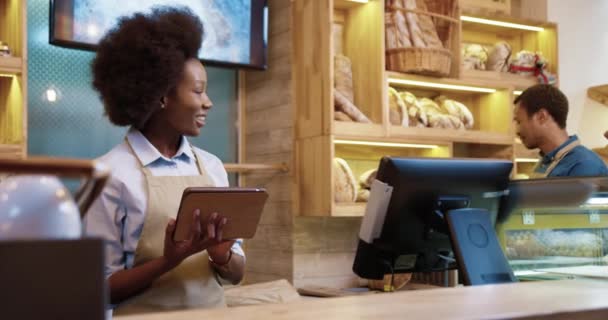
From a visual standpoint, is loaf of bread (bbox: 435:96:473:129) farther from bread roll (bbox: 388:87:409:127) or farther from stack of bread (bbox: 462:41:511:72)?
bread roll (bbox: 388:87:409:127)

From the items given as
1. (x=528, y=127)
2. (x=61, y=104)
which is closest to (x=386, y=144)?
(x=528, y=127)

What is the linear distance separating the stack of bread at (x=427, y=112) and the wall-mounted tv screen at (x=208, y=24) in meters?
0.75

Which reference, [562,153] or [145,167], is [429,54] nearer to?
[562,153]

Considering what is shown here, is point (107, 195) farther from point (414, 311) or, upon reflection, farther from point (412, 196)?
point (414, 311)

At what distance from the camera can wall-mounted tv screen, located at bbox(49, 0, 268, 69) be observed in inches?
116

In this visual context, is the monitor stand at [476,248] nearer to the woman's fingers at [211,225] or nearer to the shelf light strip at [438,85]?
the woman's fingers at [211,225]

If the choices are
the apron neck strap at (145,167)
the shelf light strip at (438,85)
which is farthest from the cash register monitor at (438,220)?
the shelf light strip at (438,85)

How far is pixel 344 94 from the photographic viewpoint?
3623mm

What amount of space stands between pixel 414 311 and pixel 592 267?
95cm

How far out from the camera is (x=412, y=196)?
1.70m

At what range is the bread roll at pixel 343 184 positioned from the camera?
3.45m

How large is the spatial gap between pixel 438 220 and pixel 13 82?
6.46ft

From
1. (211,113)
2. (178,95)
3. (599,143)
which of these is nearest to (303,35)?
(211,113)

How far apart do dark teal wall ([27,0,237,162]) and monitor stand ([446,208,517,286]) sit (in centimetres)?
204
